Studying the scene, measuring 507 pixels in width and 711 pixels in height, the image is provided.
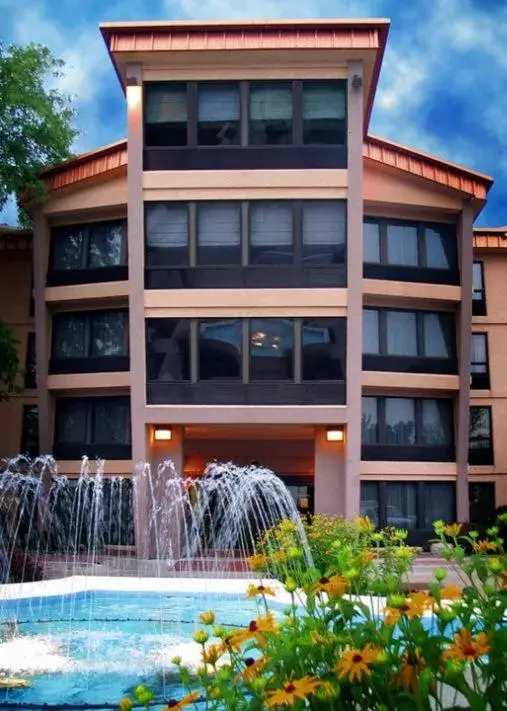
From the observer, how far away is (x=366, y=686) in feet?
9.32

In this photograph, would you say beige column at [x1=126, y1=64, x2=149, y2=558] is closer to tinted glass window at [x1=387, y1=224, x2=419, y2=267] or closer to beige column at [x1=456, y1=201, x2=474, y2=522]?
tinted glass window at [x1=387, y1=224, x2=419, y2=267]

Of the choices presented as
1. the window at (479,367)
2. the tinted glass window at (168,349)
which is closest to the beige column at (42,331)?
the tinted glass window at (168,349)

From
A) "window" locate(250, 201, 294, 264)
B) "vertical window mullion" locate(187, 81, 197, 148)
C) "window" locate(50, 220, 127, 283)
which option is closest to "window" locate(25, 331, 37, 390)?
"window" locate(50, 220, 127, 283)

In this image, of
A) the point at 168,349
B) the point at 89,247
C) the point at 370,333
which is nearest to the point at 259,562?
the point at 168,349

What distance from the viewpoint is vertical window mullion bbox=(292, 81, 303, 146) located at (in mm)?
18172

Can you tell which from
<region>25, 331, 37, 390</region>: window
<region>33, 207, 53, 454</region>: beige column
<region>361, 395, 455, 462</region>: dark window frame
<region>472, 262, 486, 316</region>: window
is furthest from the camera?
<region>472, 262, 486, 316</region>: window

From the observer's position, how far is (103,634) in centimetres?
1065

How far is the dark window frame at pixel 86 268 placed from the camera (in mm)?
21062

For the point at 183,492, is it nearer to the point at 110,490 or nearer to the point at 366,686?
the point at 110,490

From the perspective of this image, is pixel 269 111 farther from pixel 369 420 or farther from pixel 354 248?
pixel 369 420

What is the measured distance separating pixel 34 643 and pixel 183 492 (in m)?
9.71

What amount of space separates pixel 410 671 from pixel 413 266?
1894cm

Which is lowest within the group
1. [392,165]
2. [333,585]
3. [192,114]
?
[333,585]

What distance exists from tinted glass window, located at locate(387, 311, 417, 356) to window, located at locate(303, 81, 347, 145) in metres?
4.96
